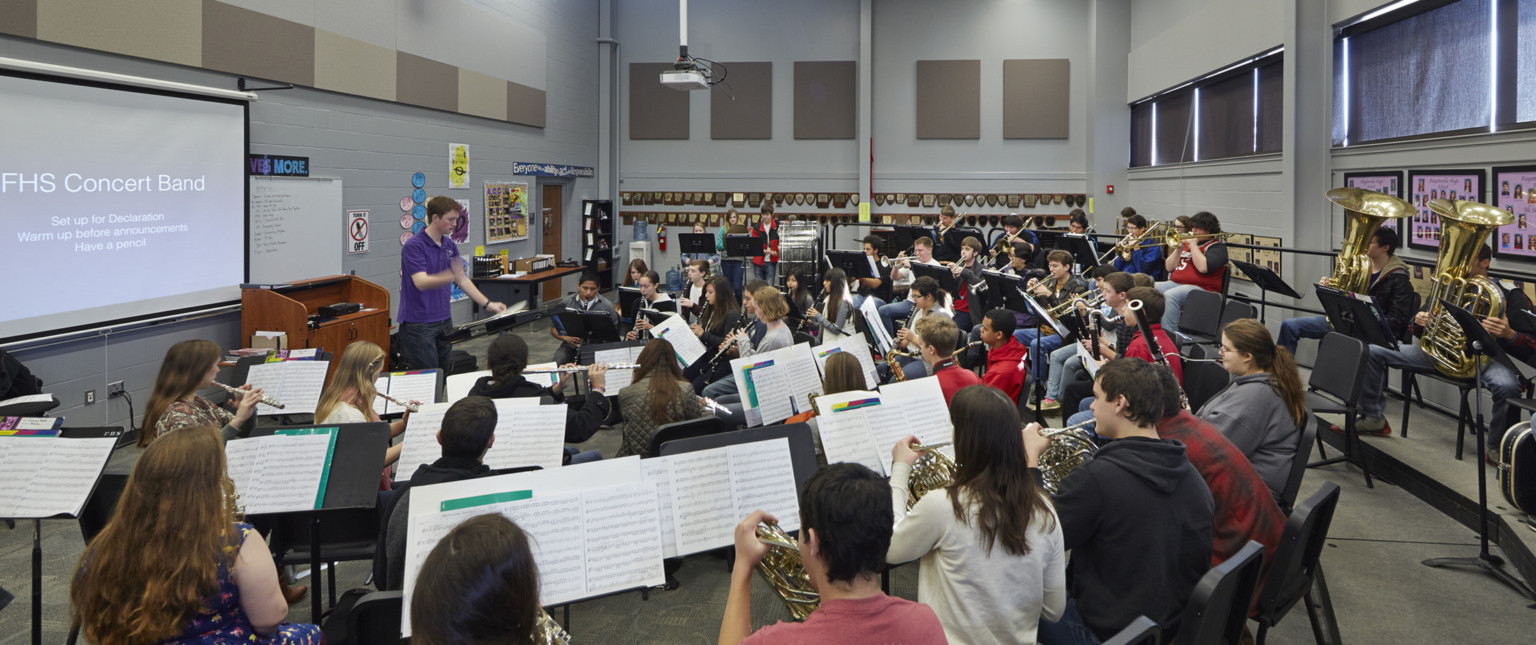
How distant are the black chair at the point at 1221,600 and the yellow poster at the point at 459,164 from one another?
10.5 meters

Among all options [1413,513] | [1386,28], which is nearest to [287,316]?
→ [1413,513]

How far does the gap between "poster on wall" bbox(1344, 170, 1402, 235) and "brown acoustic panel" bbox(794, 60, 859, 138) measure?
906 cm

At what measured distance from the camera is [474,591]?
1724 mm

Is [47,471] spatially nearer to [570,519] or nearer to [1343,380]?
[570,519]

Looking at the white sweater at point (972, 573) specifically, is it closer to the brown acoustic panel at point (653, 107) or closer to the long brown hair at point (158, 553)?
the long brown hair at point (158, 553)

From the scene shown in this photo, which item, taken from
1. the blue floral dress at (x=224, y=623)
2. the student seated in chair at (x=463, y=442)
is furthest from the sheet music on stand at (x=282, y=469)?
the blue floral dress at (x=224, y=623)

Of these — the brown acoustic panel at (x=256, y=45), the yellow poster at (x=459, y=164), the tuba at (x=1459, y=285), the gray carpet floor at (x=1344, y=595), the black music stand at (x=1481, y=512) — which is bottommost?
the gray carpet floor at (x=1344, y=595)

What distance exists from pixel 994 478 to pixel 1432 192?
596 centimetres

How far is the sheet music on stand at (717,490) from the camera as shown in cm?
285

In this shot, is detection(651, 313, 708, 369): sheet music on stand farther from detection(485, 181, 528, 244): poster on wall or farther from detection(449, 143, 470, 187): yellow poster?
detection(485, 181, 528, 244): poster on wall

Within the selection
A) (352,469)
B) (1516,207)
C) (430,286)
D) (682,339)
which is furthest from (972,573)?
(1516,207)

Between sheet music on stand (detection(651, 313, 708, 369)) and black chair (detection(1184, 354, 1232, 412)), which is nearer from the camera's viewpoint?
black chair (detection(1184, 354, 1232, 412))

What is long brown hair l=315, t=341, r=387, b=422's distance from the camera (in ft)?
14.3

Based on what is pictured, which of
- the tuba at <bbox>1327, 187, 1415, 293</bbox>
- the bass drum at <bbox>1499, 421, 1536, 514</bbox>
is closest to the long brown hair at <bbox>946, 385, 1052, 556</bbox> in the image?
the bass drum at <bbox>1499, 421, 1536, 514</bbox>
